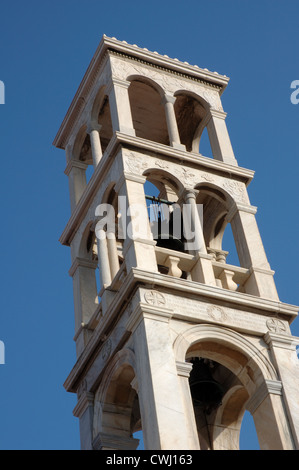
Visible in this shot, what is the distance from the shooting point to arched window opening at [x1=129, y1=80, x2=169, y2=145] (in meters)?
35.5

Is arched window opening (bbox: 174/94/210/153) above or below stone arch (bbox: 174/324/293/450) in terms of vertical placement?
above

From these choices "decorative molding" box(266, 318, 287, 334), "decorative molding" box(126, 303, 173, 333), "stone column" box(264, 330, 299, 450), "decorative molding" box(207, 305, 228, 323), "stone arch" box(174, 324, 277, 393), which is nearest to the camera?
"stone column" box(264, 330, 299, 450)

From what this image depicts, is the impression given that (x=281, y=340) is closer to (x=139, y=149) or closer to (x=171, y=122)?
(x=139, y=149)

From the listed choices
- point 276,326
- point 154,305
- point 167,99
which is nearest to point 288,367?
point 276,326

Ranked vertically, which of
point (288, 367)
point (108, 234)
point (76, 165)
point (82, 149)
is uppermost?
point (82, 149)

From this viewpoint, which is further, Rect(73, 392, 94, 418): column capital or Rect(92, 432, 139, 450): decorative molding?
Rect(73, 392, 94, 418): column capital

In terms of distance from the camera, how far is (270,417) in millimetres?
26094

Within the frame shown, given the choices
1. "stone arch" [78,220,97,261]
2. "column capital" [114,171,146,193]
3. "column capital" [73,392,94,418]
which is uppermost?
"stone arch" [78,220,97,261]

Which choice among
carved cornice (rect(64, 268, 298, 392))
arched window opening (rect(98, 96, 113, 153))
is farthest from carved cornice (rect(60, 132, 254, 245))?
carved cornice (rect(64, 268, 298, 392))

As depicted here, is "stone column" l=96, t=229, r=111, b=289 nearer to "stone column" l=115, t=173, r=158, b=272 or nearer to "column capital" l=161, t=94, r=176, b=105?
"stone column" l=115, t=173, r=158, b=272

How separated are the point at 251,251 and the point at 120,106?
19.6ft

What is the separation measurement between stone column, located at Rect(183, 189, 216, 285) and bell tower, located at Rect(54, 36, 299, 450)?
1.2 inches

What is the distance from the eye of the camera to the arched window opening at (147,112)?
116 ft
